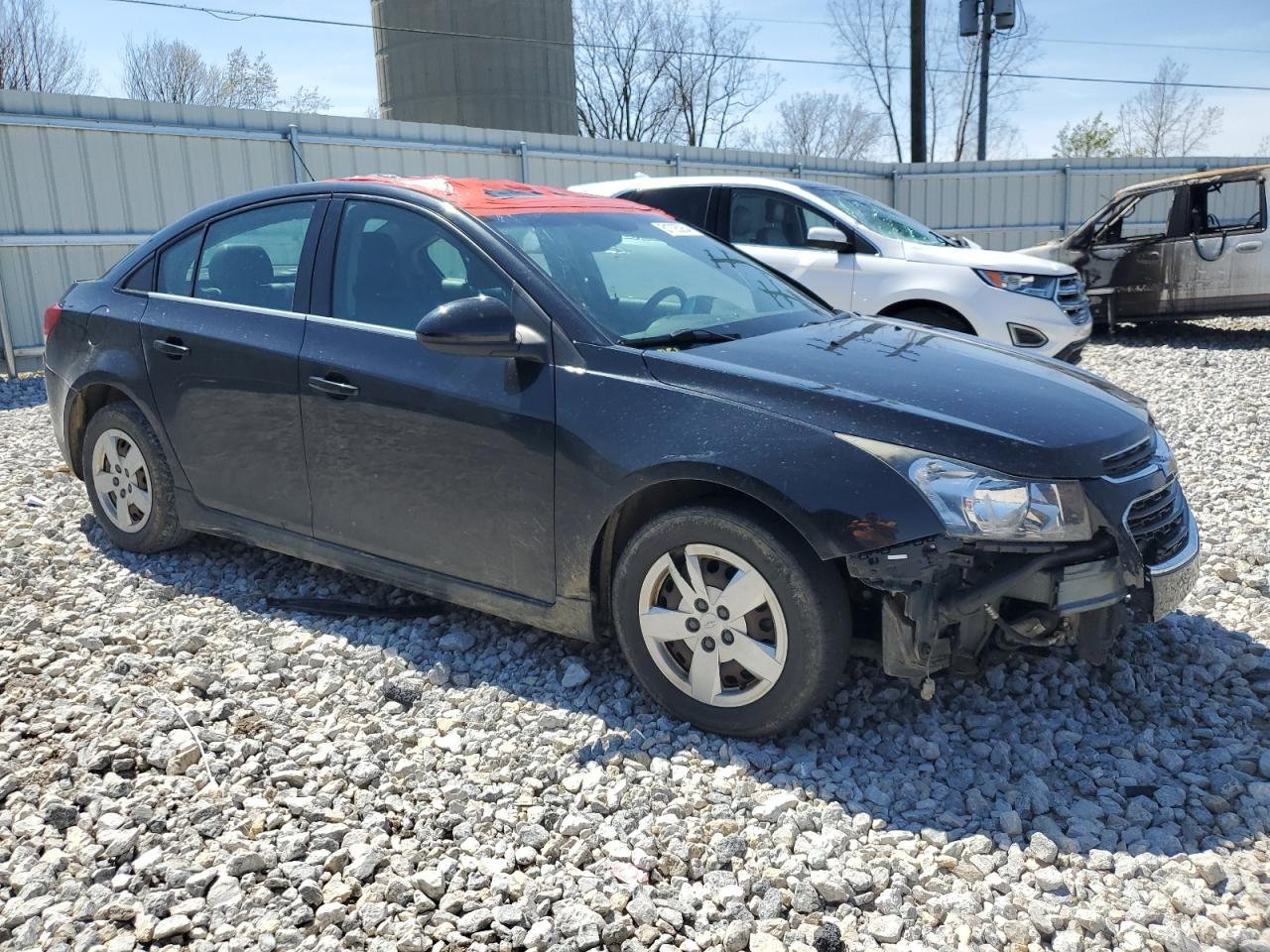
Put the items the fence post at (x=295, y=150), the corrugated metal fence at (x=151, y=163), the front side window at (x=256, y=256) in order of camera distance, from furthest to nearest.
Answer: the fence post at (x=295, y=150) → the corrugated metal fence at (x=151, y=163) → the front side window at (x=256, y=256)

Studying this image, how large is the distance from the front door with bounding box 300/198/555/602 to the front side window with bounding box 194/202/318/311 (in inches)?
8.6

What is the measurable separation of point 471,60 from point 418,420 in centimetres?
1925

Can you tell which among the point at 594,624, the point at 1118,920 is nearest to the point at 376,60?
the point at 594,624

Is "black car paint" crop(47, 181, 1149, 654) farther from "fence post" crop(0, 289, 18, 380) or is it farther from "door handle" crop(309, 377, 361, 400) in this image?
"fence post" crop(0, 289, 18, 380)

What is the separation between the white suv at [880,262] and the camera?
820cm

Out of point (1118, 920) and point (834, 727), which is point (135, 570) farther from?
point (1118, 920)

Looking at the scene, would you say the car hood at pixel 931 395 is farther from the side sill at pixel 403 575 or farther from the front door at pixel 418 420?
the side sill at pixel 403 575

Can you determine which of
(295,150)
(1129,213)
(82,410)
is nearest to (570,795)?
(82,410)

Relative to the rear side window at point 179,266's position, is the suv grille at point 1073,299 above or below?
below

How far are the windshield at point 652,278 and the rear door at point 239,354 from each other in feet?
3.27

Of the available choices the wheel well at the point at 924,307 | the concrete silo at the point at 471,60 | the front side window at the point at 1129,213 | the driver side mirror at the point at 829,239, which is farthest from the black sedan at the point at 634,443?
the concrete silo at the point at 471,60

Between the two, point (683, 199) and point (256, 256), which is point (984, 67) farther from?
point (256, 256)

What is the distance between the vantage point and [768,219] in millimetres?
8992

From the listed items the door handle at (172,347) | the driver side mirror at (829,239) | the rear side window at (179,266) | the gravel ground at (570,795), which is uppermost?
the rear side window at (179,266)
